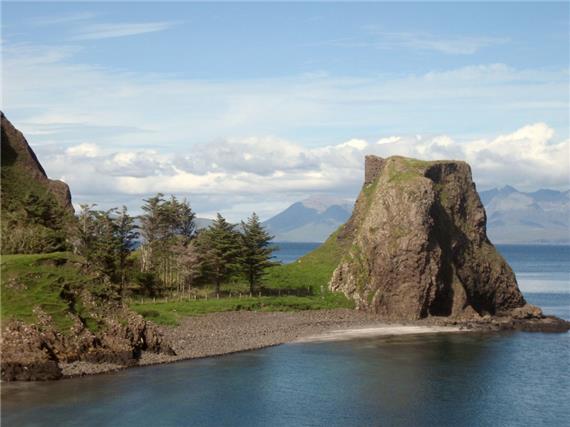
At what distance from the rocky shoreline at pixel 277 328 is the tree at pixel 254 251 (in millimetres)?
12479

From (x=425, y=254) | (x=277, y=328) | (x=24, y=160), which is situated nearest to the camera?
(x=277, y=328)

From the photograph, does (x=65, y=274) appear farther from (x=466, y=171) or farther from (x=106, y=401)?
(x=466, y=171)

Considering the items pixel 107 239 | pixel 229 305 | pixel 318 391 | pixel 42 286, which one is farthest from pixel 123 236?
pixel 318 391

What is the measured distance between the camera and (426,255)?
117875mm

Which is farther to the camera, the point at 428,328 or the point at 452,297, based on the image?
the point at 452,297

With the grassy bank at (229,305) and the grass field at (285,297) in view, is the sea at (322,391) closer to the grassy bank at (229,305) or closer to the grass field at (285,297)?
the grassy bank at (229,305)

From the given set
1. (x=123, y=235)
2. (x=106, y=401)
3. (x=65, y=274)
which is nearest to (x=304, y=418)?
(x=106, y=401)

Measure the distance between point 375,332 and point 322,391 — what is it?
38.4m

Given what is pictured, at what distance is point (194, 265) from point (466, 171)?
56147mm

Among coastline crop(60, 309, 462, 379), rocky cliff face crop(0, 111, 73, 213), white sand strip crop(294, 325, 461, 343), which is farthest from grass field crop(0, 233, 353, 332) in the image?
rocky cliff face crop(0, 111, 73, 213)

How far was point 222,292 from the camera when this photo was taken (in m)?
123

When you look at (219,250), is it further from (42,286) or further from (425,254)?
(42,286)

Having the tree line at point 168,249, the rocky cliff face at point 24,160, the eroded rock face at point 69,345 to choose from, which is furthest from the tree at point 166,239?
the eroded rock face at point 69,345

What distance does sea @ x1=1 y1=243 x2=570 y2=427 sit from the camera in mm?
57469
